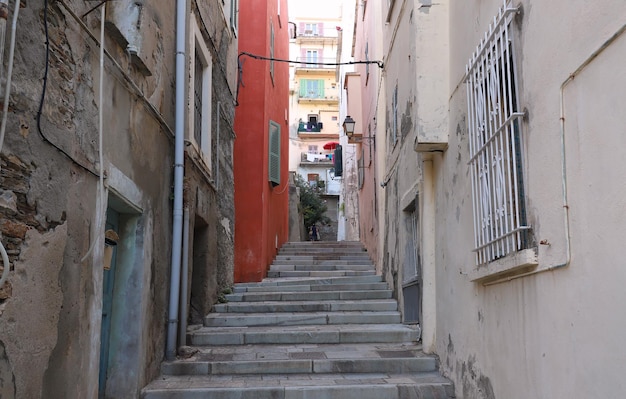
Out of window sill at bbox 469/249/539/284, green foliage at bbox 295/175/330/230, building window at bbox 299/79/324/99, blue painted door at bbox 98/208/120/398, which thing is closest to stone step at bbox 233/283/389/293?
blue painted door at bbox 98/208/120/398

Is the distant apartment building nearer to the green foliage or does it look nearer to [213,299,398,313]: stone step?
the green foliage

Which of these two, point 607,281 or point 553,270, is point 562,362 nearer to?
point 553,270

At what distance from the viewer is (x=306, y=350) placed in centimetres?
675

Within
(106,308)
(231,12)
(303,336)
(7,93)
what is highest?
(231,12)

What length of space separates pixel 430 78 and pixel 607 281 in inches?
136

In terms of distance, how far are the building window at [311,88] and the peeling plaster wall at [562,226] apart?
38.2 m

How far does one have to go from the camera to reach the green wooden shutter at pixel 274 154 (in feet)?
41.1

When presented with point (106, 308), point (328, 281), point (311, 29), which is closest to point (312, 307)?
point (328, 281)

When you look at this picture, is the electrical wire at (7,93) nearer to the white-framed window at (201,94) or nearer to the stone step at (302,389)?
the stone step at (302,389)

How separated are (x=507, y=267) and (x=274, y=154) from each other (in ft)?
31.3

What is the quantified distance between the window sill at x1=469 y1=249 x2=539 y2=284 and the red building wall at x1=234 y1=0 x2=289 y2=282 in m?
6.86

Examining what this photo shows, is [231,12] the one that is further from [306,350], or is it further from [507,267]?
[507,267]

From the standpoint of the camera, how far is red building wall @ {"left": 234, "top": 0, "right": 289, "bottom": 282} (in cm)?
1102

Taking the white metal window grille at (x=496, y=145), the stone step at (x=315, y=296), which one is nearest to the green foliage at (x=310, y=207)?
the stone step at (x=315, y=296)
